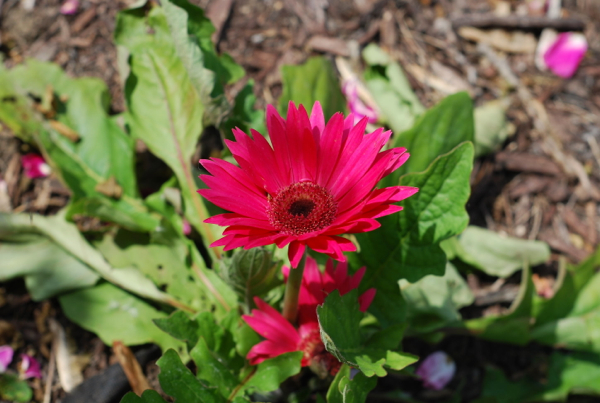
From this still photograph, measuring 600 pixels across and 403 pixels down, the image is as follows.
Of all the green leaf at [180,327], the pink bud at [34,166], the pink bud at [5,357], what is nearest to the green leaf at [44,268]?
the pink bud at [5,357]

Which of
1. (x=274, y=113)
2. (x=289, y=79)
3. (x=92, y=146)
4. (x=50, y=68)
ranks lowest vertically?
(x=92, y=146)

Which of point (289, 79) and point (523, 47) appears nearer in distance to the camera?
point (289, 79)

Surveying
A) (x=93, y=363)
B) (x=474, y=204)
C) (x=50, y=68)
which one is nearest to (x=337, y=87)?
(x=474, y=204)

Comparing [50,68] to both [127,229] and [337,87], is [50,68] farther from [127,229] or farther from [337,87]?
[337,87]

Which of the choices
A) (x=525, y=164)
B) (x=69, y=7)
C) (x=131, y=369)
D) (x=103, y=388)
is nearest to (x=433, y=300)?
(x=525, y=164)

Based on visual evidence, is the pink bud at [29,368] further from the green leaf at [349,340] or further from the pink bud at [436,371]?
the pink bud at [436,371]
